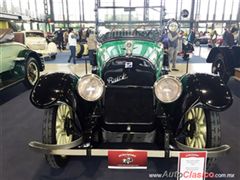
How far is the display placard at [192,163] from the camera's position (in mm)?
1675

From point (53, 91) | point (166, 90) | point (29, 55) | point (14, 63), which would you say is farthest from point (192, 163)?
point (29, 55)

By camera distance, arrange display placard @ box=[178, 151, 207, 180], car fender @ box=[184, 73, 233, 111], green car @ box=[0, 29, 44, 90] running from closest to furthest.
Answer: display placard @ box=[178, 151, 207, 180] < car fender @ box=[184, 73, 233, 111] < green car @ box=[0, 29, 44, 90]

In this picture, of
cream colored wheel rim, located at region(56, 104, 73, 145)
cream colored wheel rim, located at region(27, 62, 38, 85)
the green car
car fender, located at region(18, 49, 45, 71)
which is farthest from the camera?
cream colored wheel rim, located at region(27, 62, 38, 85)

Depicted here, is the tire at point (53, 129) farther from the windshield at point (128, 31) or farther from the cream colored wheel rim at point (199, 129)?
the windshield at point (128, 31)

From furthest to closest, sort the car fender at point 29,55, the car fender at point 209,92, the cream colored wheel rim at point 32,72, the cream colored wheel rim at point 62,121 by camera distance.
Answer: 1. the cream colored wheel rim at point 32,72
2. the car fender at point 29,55
3. the cream colored wheel rim at point 62,121
4. the car fender at point 209,92

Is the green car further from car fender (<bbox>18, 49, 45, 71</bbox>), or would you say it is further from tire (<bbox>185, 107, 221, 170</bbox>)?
tire (<bbox>185, 107, 221, 170</bbox>)

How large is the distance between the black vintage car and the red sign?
23 mm

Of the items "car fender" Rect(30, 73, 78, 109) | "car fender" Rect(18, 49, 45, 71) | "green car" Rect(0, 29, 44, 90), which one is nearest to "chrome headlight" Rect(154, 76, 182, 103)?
"car fender" Rect(30, 73, 78, 109)

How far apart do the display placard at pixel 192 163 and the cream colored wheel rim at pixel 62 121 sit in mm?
1087

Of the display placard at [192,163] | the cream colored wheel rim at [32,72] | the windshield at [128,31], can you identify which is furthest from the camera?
the cream colored wheel rim at [32,72]

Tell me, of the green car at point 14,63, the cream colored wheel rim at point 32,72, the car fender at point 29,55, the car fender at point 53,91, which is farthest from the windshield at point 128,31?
the cream colored wheel rim at point 32,72

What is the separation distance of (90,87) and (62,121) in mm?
479

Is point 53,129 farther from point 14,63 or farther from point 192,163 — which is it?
point 14,63

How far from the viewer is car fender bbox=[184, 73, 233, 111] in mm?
1863
